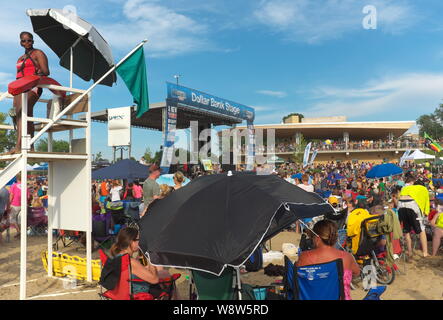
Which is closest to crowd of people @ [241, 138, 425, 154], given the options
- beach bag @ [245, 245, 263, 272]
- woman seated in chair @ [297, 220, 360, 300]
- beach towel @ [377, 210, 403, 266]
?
beach towel @ [377, 210, 403, 266]

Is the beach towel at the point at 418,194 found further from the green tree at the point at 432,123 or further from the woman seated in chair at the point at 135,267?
the green tree at the point at 432,123

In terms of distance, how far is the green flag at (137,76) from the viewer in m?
5.35

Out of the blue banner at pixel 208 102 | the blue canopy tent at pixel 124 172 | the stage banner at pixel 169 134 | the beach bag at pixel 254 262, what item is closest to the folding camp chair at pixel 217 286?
the beach bag at pixel 254 262

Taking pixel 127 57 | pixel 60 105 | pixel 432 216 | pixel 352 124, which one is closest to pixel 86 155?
pixel 60 105

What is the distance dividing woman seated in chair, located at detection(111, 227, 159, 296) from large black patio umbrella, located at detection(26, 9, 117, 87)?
2.94 m

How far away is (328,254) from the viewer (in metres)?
3.22

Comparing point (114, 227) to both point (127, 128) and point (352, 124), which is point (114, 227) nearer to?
point (127, 128)

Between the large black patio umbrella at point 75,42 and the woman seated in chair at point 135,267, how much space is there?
2943mm

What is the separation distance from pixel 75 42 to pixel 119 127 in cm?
943

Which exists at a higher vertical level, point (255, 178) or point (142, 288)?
point (255, 178)

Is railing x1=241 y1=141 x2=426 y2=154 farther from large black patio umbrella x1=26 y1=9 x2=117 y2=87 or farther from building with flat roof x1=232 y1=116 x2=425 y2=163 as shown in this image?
large black patio umbrella x1=26 y1=9 x2=117 y2=87

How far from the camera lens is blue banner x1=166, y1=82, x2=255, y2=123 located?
19953 millimetres

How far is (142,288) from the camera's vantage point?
11.0 feet
